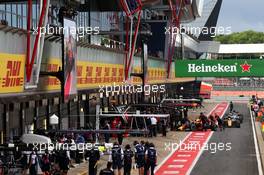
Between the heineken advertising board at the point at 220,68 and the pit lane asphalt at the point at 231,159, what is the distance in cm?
2154

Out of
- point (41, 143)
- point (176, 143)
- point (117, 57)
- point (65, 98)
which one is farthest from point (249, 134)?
point (41, 143)

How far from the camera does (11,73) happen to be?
65.6ft

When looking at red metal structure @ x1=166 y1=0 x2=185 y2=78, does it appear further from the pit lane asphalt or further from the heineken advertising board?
the pit lane asphalt

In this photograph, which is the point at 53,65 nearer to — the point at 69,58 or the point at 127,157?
the point at 69,58

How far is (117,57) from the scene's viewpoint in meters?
39.9

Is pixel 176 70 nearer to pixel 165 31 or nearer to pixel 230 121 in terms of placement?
pixel 165 31

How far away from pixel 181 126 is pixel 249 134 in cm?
481

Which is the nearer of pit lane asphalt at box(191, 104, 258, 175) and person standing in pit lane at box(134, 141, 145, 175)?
person standing in pit lane at box(134, 141, 145, 175)

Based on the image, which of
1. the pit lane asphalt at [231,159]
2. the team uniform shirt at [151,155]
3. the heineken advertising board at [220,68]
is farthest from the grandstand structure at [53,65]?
the pit lane asphalt at [231,159]

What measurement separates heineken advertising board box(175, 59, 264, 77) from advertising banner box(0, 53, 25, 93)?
1779 inches

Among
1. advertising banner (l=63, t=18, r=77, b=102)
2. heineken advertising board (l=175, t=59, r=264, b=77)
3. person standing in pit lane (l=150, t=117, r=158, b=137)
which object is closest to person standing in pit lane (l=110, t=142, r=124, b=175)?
advertising banner (l=63, t=18, r=77, b=102)

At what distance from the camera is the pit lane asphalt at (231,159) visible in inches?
1059

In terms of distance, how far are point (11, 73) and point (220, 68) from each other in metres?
46.6

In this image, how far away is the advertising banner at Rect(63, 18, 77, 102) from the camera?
2311 centimetres
